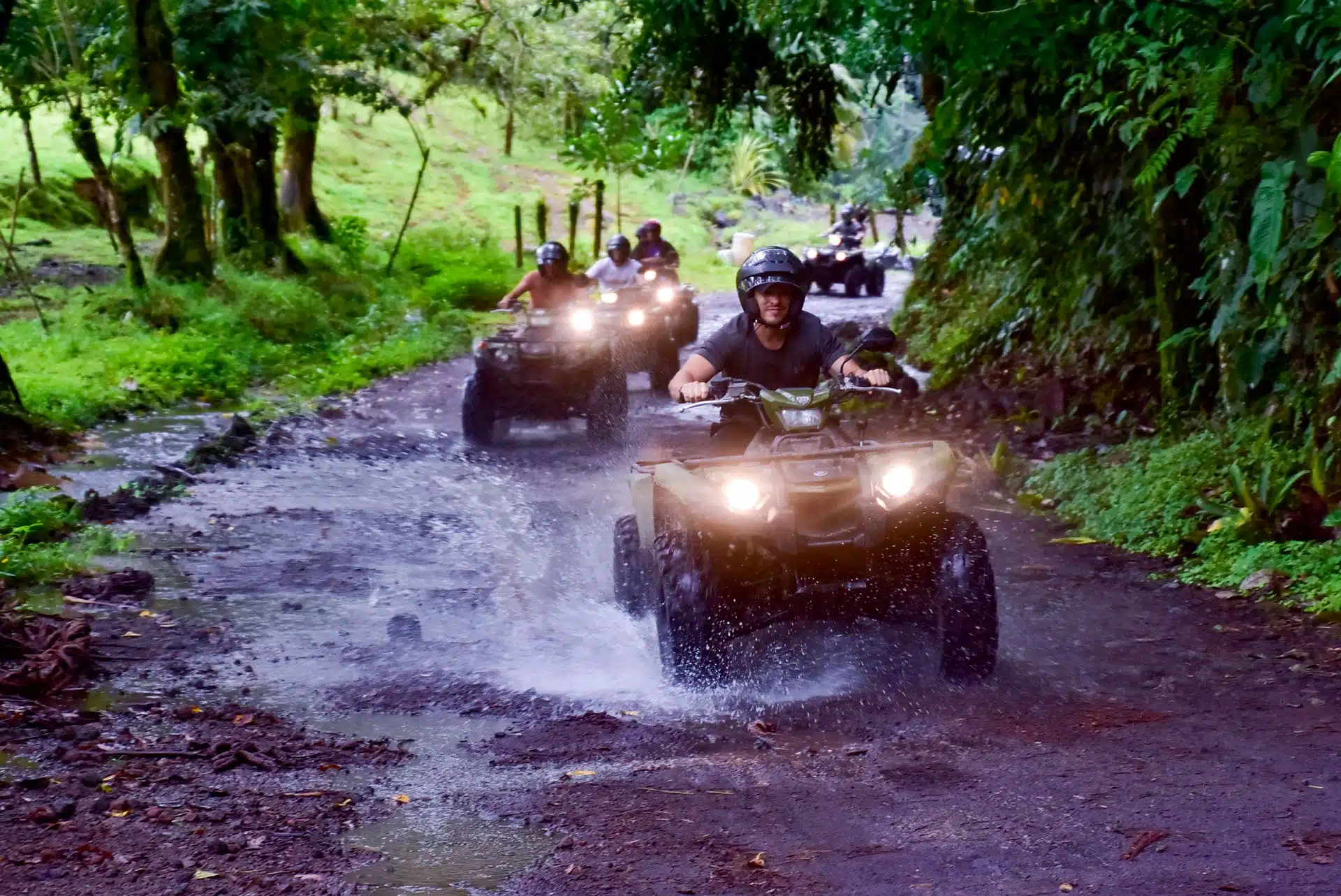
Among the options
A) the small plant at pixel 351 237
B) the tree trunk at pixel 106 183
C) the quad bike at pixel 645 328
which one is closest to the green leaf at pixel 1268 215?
the quad bike at pixel 645 328

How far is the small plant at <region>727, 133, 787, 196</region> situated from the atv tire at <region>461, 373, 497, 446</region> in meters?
36.8

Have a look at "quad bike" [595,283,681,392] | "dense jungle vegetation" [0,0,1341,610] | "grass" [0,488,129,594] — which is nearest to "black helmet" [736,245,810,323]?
"dense jungle vegetation" [0,0,1341,610]

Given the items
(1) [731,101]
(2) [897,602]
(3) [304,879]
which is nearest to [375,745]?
(3) [304,879]

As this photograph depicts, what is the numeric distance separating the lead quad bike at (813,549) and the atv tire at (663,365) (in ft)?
36.4

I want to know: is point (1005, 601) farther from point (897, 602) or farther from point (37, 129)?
point (37, 129)

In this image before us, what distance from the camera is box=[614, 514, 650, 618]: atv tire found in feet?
23.4

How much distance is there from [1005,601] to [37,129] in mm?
28272

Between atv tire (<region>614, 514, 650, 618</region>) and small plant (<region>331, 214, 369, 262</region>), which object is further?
small plant (<region>331, 214, 369, 262</region>)

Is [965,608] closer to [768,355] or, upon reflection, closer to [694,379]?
[768,355]

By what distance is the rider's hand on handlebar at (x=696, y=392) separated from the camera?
6.41 m

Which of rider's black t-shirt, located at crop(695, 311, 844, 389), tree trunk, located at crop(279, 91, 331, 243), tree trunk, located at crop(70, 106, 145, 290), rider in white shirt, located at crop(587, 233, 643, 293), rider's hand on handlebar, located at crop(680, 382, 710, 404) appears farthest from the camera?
tree trunk, located at crop(279, 91, 331, 243)

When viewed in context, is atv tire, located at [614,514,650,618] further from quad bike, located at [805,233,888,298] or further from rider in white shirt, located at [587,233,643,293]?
quad bike, located at [805,233,888,298]

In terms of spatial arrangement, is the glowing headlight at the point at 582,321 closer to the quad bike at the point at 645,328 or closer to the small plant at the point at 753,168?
the quad bike at the point at 645,328

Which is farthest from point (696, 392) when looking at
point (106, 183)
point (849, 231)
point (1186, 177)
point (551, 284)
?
point (849, 231)
